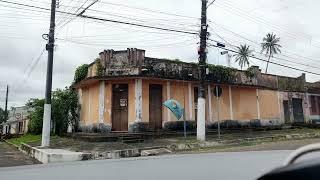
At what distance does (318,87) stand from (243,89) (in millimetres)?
10019

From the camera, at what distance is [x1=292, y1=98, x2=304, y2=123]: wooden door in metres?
31.6

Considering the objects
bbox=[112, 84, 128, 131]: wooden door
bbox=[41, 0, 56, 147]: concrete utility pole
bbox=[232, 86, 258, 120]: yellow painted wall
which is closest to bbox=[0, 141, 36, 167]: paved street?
bbox=[41, 0, 56, 147]: concrete utility pole

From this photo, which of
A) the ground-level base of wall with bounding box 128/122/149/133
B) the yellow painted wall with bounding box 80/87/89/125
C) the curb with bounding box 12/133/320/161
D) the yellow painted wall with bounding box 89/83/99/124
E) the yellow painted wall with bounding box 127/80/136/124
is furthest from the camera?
the yellow painted wall with bounding box 80/87/89/125

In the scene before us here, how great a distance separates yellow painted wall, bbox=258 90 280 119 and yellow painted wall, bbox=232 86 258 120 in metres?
0.72

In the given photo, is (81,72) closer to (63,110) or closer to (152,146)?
(63,110)

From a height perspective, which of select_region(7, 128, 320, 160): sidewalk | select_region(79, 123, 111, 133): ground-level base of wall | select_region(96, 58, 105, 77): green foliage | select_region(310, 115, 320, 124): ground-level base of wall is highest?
select_region(96, 58, 105, 77): green foliage

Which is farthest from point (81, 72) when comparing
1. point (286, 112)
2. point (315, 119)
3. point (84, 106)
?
point (315, 119)

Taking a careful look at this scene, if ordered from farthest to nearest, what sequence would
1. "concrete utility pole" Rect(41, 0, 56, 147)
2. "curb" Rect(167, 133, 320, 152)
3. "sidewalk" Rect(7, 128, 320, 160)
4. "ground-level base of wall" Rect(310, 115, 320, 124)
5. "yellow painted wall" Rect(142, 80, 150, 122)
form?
"ground-level base of wall" Rect(310, 115, 320, 124)
"yellow painted wall" Rect(142, 80, 150, 122)
"concrete utility pole" Rect(41, 0, 56, 147)
"curb" Rect(167, 133, 320, 152)
"sidewalk" Rect(7, 128, 320, 160)

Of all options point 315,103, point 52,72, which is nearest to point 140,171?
point 52,72

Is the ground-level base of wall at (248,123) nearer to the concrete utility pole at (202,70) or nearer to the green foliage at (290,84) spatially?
the green foliage at (290,84)

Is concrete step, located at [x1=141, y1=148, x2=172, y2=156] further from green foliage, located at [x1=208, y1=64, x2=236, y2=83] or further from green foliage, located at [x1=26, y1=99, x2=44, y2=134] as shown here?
green foliage, located at [x1=26, y1=99, x2=44, y2=134]

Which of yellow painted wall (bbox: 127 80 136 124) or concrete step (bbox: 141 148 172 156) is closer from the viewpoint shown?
concrete step (bbox: 141 148 172 156)

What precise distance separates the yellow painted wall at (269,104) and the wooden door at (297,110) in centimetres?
236

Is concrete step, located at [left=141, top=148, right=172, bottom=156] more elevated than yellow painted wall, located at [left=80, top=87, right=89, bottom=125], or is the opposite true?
yellow painted wall, located at [left=80, top=87, right=89, bottom=125]
